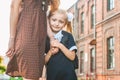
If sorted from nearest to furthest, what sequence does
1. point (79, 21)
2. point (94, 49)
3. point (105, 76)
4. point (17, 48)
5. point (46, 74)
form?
point (17, 48) → point (46, 74) → point (105, 76) → point (94, 49) → point (79, 21)

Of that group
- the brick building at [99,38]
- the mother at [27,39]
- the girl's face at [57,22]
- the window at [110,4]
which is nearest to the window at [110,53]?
the brick building at [99,38]

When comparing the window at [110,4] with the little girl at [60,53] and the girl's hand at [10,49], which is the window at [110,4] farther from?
the girl's hand at [10,49]

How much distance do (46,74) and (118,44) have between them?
55.2 feet

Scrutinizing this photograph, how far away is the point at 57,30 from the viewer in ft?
8.47

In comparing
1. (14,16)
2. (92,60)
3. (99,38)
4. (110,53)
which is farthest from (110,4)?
(14,16)

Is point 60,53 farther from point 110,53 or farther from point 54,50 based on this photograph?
point 110,53

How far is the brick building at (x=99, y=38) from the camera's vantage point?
1982cm

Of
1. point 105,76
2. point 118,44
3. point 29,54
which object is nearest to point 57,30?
point 29,54

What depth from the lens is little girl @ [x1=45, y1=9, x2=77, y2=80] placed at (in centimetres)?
250

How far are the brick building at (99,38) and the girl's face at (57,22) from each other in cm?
1628

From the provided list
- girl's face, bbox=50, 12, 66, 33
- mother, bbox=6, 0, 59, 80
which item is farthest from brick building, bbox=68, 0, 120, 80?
mother, bbox=6, 0, 59, 80

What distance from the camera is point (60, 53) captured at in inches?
100.0

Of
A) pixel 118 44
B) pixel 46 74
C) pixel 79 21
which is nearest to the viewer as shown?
pixel 46 74

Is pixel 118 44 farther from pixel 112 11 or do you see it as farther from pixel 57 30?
pixel 57 30
